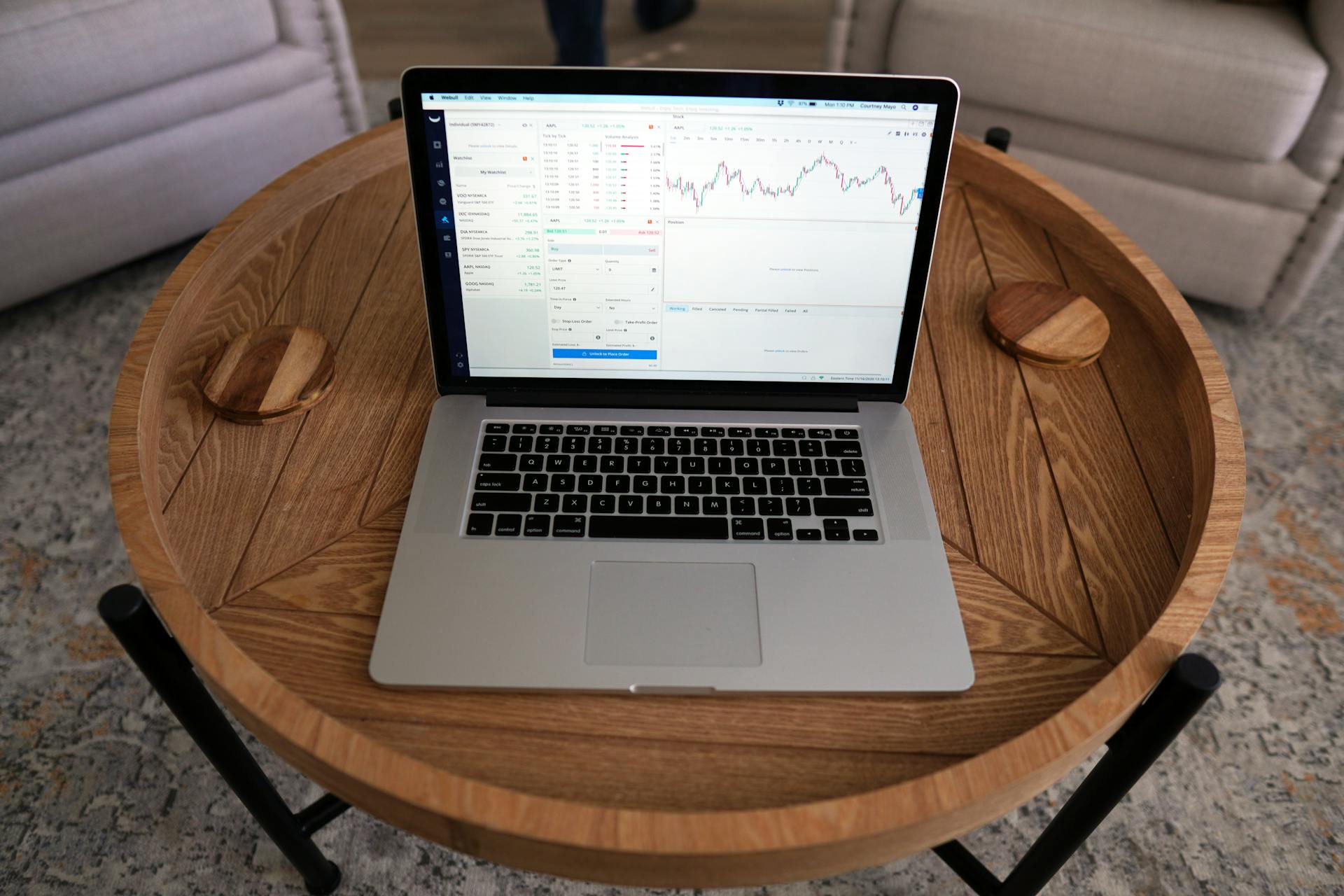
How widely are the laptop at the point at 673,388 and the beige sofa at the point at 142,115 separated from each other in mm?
1151

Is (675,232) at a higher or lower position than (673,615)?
higher

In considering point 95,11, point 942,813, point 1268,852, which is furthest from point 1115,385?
point 95,11

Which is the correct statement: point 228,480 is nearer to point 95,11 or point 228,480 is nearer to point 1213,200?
point 95,11

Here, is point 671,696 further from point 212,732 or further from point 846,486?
point 212,732

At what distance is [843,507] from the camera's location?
70 centimetres

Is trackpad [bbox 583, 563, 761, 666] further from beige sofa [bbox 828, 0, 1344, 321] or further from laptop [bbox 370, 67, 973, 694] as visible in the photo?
beige sofa [bbox 828, 0, 1344, 321]

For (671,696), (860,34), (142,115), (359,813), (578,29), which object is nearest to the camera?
(671,696)

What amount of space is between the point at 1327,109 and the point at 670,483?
53.5 inches

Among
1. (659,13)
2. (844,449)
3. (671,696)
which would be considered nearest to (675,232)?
(844,449)

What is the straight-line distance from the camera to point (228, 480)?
74 centimetres

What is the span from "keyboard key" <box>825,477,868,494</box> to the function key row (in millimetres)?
45

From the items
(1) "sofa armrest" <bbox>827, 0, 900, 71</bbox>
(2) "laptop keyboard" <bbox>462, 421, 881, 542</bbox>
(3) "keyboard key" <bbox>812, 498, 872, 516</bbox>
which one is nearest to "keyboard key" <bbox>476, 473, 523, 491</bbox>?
(2) "laptop keyboard" <bbox>462, 421, 881, 542</bbox>

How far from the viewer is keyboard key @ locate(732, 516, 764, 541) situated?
68 cm

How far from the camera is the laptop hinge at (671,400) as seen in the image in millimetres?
765
